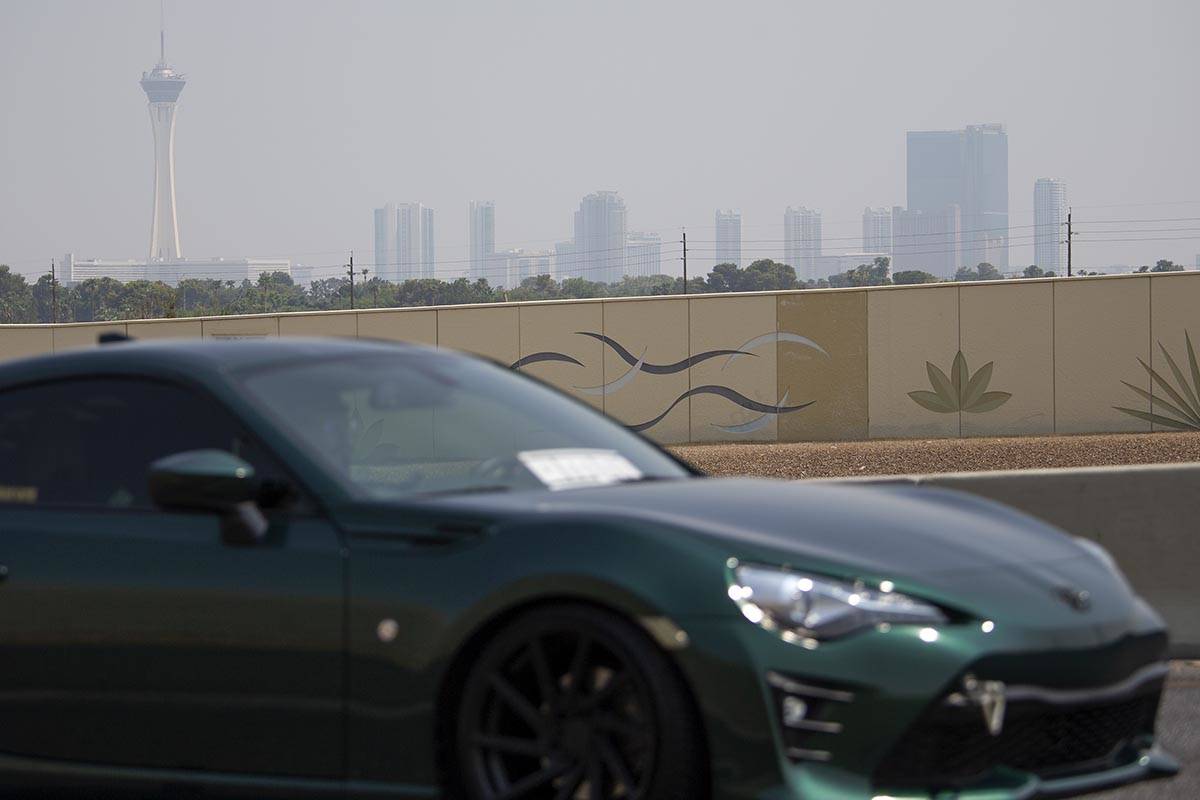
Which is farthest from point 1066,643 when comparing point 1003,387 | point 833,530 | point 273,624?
point 1003,387

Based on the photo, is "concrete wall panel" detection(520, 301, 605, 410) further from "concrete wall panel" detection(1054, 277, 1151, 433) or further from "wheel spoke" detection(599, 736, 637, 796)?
"wheel spoke" detection(599, 736, 637, 796)

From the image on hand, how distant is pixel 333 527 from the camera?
13.1 ft

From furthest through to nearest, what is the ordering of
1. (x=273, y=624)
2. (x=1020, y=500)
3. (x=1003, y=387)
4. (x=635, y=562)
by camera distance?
(x=1003, y=387) < (x=1020, y=500) < (x=273, y=624) < (x=635, y=562)

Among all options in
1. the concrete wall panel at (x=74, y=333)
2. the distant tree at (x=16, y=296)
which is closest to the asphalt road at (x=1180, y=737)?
the concrete wall panel at (x=74, y=333)

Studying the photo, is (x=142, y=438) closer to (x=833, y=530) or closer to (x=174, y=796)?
(x=174, y=796)

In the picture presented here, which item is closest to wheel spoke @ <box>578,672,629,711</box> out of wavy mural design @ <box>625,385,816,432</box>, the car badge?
the car badge

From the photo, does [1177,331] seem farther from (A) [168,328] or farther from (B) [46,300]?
(B) [46,300]

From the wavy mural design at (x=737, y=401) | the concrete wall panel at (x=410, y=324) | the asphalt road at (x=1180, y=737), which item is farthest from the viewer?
the concrete wall panel at (x=410, y=324)

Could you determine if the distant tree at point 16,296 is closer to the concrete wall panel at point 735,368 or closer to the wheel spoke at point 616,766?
the concrete wall panel at point 735,368

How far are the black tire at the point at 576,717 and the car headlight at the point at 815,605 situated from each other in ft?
0.77

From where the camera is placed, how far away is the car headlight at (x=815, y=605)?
3.58 metres

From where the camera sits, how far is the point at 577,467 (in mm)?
4598

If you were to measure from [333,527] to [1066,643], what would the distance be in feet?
5.63

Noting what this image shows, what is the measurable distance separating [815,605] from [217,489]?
4.72ft
